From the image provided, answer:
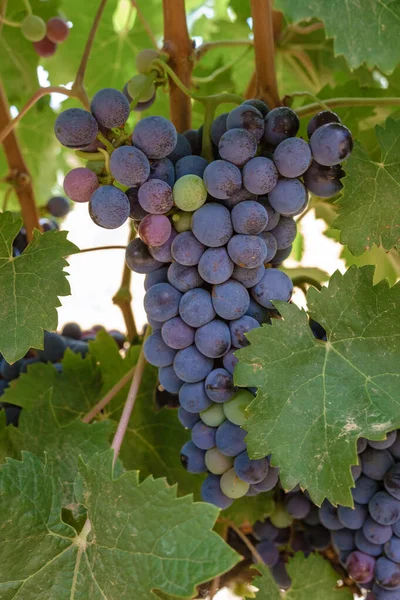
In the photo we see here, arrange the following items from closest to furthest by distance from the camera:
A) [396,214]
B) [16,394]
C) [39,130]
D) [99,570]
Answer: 1. [99,570]
2. [396,214]
3. [16,394]
4. [39,130]

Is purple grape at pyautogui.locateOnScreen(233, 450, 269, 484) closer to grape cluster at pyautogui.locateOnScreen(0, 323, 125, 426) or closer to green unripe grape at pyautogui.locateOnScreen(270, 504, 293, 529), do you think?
green unripe grape at pyautogui.locateOnScreen(270, 504, 293, 529)

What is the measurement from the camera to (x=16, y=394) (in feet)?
3.22

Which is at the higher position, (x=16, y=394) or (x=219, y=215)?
(x=219, y=215)

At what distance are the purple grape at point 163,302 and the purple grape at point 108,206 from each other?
9 cm

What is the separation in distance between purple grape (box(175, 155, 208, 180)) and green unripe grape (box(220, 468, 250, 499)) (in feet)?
1.10

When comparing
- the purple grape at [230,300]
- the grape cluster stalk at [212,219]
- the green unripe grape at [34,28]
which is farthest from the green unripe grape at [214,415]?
the green unripe grape at [34,28]

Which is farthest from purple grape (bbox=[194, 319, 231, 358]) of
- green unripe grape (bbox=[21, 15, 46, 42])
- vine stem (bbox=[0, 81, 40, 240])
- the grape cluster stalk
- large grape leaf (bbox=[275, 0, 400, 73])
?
green unripe grape (bbox=[21, 15, 46, 42])

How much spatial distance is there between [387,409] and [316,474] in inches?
4.0

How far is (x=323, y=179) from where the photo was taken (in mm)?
715

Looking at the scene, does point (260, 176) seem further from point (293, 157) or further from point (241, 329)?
→ point (241, 329)

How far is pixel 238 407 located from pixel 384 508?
0.85ft

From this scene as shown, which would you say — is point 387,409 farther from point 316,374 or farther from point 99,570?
point 99,570

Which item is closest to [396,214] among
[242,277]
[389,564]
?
[242,277]

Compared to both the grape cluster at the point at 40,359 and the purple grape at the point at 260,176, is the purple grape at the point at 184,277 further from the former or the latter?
the grape cluster at the point at 40,359
